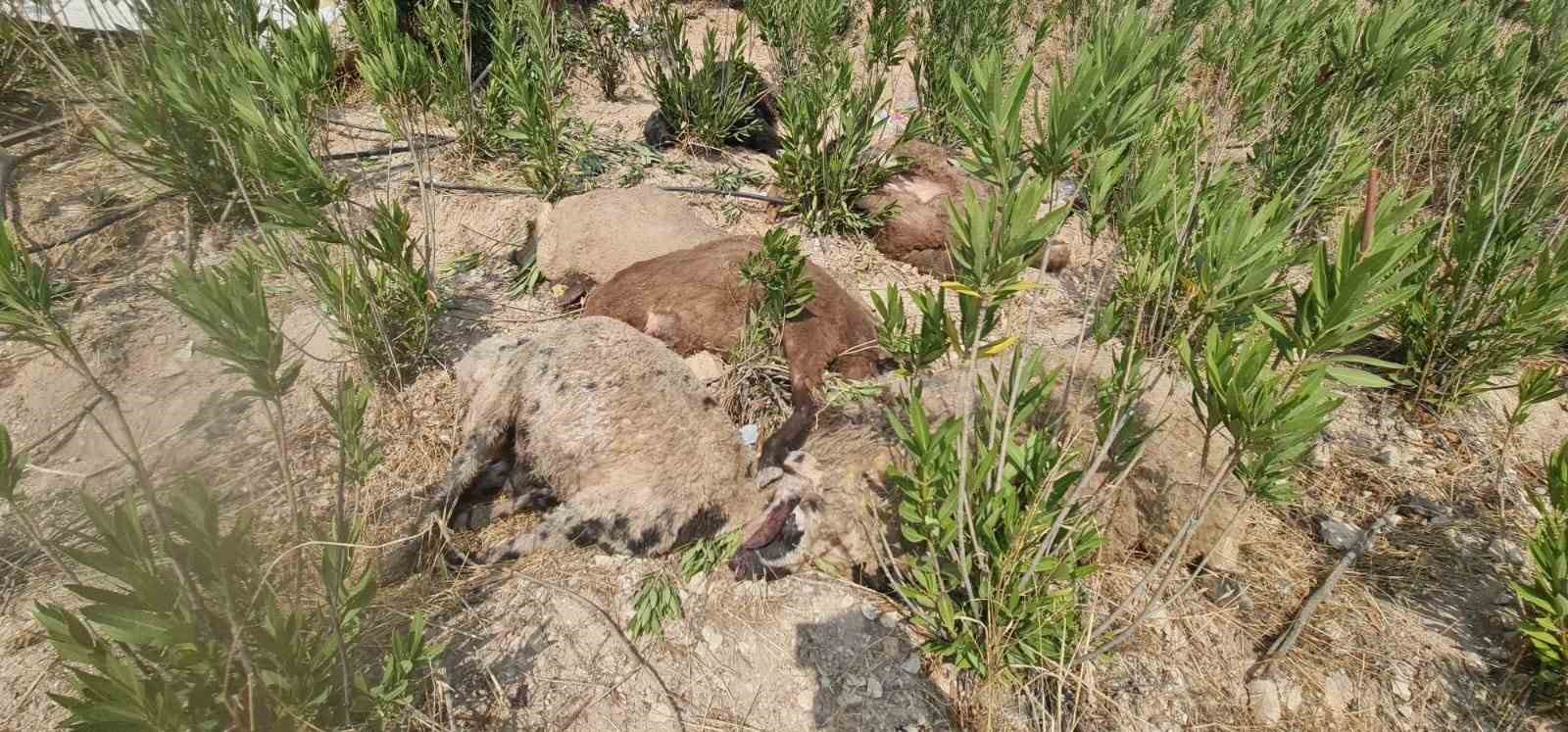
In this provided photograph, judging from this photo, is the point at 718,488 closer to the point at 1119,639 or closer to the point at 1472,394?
the point at 1119,639

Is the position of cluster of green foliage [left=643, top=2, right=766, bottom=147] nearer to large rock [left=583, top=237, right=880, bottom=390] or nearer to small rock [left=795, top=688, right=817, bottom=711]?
large rock [left=583, top=237, right=880, bottom=390]

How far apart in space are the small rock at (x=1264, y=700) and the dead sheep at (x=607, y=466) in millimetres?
1283

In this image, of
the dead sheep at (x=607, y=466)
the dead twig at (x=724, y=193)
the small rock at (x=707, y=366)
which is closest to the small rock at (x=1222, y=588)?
the dead sheep at (x=607, y=466)

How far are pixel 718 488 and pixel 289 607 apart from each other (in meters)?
1.15

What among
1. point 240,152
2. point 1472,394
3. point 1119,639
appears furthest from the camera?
point 1472,394

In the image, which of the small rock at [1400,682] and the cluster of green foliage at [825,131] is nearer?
the small rock at [1400,682]

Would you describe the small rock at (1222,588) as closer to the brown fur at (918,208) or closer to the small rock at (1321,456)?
the small rock at (1321,456)

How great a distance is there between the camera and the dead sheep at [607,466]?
2061 mm

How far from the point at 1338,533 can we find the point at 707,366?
233 cm

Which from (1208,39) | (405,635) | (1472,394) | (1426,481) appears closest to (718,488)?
(405,635)

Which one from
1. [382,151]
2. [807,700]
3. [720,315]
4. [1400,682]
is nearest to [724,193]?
[720,315]

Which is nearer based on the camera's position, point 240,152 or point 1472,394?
point 240,152

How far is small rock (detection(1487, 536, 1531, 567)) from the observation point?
211cm

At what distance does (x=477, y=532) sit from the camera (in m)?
2.11
